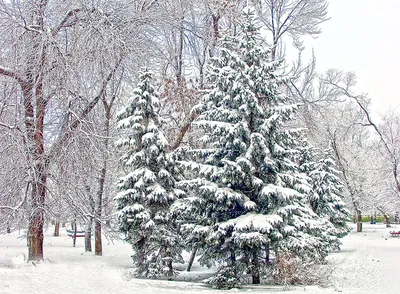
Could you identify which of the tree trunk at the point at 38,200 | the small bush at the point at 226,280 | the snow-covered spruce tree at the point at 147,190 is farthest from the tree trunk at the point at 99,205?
the small bush at the point at 226,280

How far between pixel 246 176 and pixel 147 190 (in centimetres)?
404

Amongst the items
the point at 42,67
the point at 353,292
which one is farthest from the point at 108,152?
the point at 353,292

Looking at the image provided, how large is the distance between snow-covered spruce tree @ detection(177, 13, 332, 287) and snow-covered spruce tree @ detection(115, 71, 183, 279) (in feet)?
5.55

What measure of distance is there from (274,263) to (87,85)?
6.52 metres

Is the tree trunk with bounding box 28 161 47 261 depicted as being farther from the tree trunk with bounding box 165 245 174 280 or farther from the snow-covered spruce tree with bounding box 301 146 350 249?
the snow-covered spruce tree with bounding box 301 146 350 249

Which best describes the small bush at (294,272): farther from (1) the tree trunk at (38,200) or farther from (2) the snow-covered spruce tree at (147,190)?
(1) the tree trunk at (38,200)

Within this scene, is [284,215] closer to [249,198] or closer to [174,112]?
[249,198]

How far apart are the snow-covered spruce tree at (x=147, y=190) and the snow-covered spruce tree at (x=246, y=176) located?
5.55 ft

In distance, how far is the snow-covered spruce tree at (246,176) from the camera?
1129 centimetres

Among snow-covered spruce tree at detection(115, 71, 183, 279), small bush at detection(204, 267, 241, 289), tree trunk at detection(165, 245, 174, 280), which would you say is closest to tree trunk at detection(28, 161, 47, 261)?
snow-covered spruce tree at detection(115, 71, 183, 279)

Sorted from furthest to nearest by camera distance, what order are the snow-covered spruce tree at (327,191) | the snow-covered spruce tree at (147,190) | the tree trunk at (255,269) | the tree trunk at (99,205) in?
the snow-covered spruce tree at (327,191) < the snow-covered spruce tree at (147,190) < the tree trunk at (99,205) < the tree trunk at (255,269)

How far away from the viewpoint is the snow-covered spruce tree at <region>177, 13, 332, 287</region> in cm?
1129

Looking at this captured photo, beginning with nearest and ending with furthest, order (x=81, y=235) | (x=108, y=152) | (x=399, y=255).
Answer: (x=108, y=152), (x=399, y=255), (x=81, y=235)

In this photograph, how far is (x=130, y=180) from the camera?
14625 millimetres
